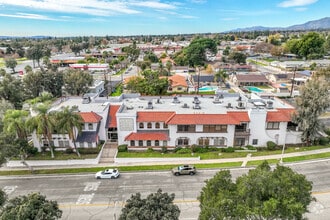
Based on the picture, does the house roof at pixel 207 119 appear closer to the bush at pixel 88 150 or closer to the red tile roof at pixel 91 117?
the red tile roof at pixel 91 117

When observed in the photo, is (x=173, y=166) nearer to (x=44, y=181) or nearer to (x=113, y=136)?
(x=113, y=136)

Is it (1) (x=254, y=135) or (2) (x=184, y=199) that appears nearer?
(2) (x=184, y=199)

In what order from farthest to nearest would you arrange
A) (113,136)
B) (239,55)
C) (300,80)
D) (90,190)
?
(239,55) → (300,80) → (113,136) → (90,190)

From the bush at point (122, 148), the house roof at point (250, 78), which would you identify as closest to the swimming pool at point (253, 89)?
the house roof at point (250, 78)

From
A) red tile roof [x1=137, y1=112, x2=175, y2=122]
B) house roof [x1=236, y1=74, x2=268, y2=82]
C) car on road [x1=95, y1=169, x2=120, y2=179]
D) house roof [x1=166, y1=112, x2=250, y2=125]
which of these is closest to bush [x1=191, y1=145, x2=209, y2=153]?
house roof [x1=166, y1=112, x2=250, y2=125]

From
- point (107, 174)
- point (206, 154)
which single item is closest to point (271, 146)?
point (206, 154)

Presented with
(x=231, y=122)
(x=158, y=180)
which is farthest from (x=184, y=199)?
(x=231, y=122)

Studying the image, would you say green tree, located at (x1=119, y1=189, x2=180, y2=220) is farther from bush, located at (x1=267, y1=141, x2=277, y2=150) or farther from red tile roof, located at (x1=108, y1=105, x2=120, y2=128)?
bush, located at (x1=267, y1=141, x2=277, y2=150)
